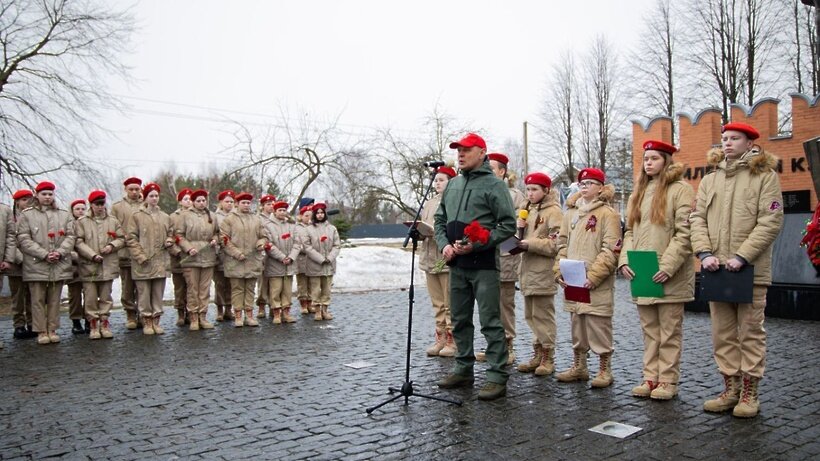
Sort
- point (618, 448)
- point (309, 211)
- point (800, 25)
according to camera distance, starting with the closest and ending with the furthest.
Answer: point (618, 448)
point (309, 211)
point (800, 25)

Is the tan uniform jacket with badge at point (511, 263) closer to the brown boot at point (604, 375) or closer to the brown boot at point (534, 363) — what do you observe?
the brown boot at point (534, 363)

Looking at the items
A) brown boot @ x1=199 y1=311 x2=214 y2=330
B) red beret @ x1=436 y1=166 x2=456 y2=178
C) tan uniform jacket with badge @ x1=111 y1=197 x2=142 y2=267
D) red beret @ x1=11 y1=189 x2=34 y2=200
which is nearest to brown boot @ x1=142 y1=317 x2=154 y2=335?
brown boot @ x1=199 y1=311 x2=214 y2=330

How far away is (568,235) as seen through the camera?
6914mm

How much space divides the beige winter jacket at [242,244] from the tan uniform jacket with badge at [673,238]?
7.18m

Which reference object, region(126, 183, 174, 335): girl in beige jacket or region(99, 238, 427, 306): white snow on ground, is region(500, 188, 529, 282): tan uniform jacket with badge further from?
region(99, 238, 427, 306): white snow on ground

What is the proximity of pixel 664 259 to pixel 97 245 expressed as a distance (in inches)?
337

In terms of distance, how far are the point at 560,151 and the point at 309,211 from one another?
27.0 metres

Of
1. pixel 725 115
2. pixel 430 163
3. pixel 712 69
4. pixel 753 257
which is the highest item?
pixel 712 69

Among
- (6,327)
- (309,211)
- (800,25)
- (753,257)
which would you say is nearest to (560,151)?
(800,25)

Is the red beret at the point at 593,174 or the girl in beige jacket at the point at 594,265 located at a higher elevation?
the red beret at the point at 593,174

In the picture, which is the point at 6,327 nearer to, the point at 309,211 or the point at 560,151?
the point at 309,211

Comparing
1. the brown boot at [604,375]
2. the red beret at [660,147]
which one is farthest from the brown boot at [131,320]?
the red beret at [660,147]

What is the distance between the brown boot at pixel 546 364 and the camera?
23.0 ft

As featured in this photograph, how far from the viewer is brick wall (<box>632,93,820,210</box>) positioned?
680 inches
